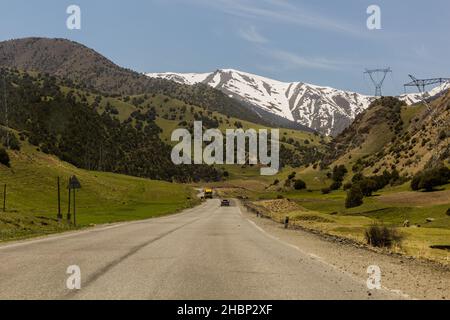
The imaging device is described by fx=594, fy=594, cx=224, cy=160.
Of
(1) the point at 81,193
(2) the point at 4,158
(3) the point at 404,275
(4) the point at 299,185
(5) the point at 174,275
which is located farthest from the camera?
(4) the point at 299,185

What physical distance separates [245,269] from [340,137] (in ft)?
601

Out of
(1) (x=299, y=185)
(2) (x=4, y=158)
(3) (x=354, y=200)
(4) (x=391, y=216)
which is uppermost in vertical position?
(2) (x=4, y=158)

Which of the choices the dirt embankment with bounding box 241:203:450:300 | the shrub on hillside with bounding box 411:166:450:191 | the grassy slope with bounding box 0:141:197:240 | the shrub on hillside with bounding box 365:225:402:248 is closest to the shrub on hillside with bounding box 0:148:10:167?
the grassy slope with bounding box 0:141:197:240

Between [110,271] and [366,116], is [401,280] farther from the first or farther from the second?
[366,116]

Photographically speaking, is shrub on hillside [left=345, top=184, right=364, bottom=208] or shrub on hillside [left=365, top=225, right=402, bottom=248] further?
shrub on hillside [left=345, top=184, right=364, bottom=208]

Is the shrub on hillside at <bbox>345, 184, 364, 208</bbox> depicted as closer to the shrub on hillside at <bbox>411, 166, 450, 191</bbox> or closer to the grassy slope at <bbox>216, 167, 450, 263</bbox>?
the grassy slope at <bbox>216, 167, 450, 263</bbox>

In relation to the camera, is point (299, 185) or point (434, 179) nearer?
point (434, 179)

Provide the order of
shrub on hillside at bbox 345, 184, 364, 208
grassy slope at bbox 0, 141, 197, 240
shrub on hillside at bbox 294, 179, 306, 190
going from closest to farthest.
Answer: grassy slope at bbox 0, 141, 197, 240 < shrub on hillside at bbox 345, 184, 364, 208 < shrub on hillside at bbox 294, 179, 306, 190

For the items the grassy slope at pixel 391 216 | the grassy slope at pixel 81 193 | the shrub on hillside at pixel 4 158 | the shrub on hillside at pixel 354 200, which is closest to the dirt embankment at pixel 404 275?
the grassy slope at pixel 391 216

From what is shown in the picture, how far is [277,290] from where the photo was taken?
1195cm

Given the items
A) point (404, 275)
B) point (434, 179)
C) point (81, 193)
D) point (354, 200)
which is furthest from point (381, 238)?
point (81, 193)

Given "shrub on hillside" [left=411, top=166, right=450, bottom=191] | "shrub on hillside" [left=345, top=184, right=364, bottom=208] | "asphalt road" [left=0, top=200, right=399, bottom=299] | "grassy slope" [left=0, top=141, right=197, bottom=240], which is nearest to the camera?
"asphalt road" [left=0, top=200, right=399, bottom=299]

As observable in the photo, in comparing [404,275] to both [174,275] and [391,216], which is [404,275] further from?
[391,216]
